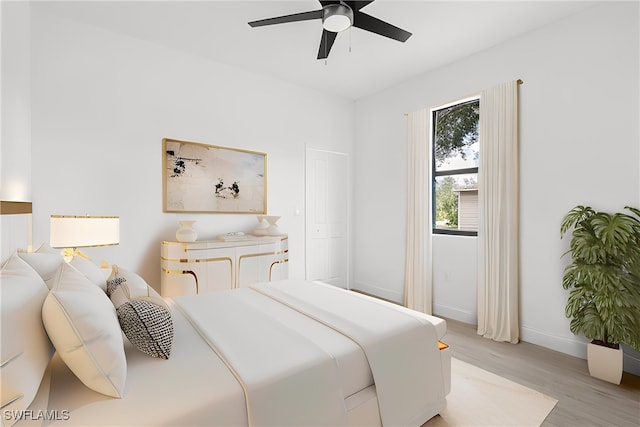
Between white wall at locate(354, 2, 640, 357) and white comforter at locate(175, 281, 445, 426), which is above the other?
white wall at locate(354, 2, 640, 357)

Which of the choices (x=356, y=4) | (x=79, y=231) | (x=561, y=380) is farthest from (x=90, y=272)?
(x=561, y=380)

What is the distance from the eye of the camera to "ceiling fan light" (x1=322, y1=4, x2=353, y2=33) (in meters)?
2.18

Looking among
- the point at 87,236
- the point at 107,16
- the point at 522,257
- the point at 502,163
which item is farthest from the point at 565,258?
the point at 107,16

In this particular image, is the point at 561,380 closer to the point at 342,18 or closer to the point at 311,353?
the point at 311,353

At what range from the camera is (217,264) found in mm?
3256

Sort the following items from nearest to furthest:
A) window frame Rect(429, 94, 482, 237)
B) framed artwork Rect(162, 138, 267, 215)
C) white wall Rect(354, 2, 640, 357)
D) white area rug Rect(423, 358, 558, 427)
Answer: white area rug Rect(423, 358, 558, 427) → white wall Rect(354, 2, 640, 357) → framed artwork Rect(162, 138, 267, 215) → window frame Rect(429, 94, 482, 237)

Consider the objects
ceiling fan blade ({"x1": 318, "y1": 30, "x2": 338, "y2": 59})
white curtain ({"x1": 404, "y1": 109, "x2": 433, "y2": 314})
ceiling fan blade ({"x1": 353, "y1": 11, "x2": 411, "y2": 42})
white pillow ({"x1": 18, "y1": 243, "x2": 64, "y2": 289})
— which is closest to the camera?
white pillow ({"x1": 18, "y1": 243, "x2": 64, "y2": 289})

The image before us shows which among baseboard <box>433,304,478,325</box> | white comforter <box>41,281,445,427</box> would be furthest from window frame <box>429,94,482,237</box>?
white comforter <box>41,281,445,427</box>

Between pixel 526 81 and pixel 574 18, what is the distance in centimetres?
57

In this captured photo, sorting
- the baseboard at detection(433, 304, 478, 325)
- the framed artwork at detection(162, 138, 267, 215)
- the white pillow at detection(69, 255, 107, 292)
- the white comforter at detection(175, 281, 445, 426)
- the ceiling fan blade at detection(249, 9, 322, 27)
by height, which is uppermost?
the ceiling fan blade at detection(249, 9, 322, 27)

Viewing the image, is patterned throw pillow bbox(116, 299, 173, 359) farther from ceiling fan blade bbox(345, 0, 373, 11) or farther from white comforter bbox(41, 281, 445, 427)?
ceiling fan blade bbox(345, 0, 373, 11)

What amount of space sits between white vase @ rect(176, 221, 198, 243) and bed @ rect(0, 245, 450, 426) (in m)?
1.31

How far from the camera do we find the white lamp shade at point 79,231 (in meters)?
2.21

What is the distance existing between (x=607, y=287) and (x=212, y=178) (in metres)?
3.77
